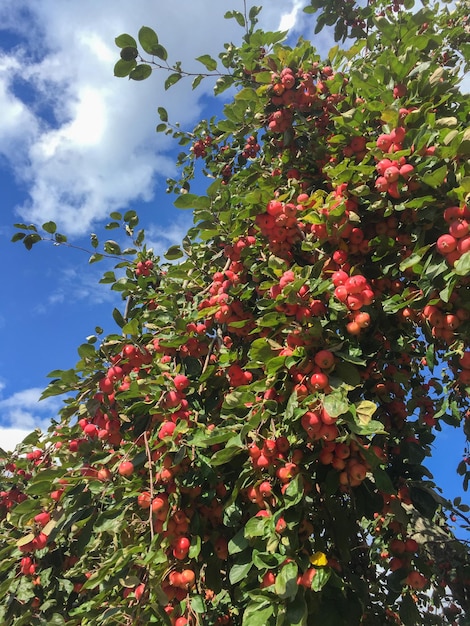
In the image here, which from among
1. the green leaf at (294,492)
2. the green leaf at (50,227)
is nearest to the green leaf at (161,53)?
the green leaf at (50,227)

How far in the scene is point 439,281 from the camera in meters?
1.77

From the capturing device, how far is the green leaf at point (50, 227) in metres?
3.47

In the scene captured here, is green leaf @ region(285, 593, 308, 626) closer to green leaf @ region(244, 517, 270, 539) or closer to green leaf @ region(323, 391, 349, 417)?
green leaf @ region(244, 517, 270, 539)

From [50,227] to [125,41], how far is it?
1.43 m

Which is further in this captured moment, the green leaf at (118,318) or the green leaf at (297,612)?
the green leaf at (118,318)

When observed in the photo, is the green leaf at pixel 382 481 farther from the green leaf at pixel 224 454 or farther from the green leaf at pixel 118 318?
the green leaf at pixel 118 318

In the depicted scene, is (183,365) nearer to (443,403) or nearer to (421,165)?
(421,165)

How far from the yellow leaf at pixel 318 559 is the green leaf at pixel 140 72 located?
2.66 meters

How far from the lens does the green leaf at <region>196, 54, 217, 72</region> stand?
3.08 m

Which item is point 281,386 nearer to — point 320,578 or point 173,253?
point 320,578

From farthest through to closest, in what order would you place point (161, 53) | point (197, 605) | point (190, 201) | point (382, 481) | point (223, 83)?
point (223, 83) < point (161, 53) < point (190, 201) < point (197, 605) < point (382, 481)

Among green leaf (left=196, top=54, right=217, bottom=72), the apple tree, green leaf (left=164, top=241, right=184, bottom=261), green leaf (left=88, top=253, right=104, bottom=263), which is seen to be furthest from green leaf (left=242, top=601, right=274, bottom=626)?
green leaf (left=196, top=54, right=217, bottom=72)

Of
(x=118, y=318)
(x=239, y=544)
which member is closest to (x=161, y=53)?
(x=118, y=318)

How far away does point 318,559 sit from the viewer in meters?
1.71
